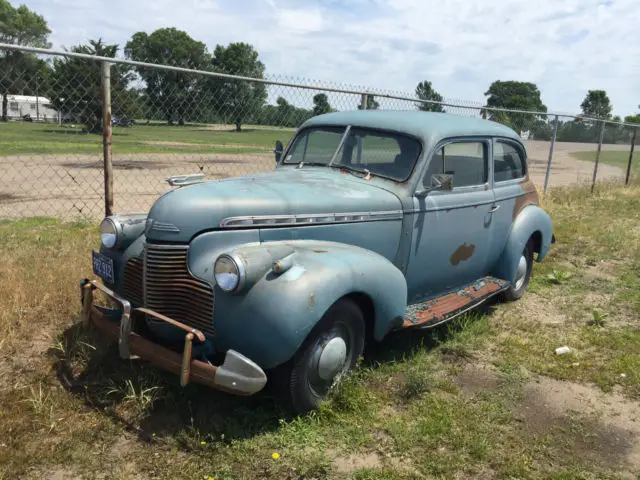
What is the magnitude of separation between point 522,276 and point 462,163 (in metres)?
1.81

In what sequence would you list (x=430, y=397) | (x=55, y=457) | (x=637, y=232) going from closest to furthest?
(x=55, y=457) → (x=430, y=397) → (x=637, y=232)

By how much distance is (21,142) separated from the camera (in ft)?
60.8

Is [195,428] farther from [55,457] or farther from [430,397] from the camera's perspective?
[430,397]

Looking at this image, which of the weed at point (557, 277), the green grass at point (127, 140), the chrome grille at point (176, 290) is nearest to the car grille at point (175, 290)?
the chrome grille at point (176, 290)

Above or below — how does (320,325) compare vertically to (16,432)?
above

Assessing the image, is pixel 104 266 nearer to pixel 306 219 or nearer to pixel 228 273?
pixel 228 273

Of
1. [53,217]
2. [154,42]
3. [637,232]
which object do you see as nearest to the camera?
[53,217]

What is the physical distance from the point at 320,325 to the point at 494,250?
2.49 meters

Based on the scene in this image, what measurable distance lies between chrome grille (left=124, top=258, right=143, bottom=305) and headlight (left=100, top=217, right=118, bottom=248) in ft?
0.72

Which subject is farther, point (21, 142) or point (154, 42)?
point (154, 42)

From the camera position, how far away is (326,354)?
310cm

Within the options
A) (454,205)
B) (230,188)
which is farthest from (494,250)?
(230,188)

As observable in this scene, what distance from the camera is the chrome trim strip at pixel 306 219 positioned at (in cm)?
303

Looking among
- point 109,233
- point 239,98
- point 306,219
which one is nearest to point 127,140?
point 239,98
